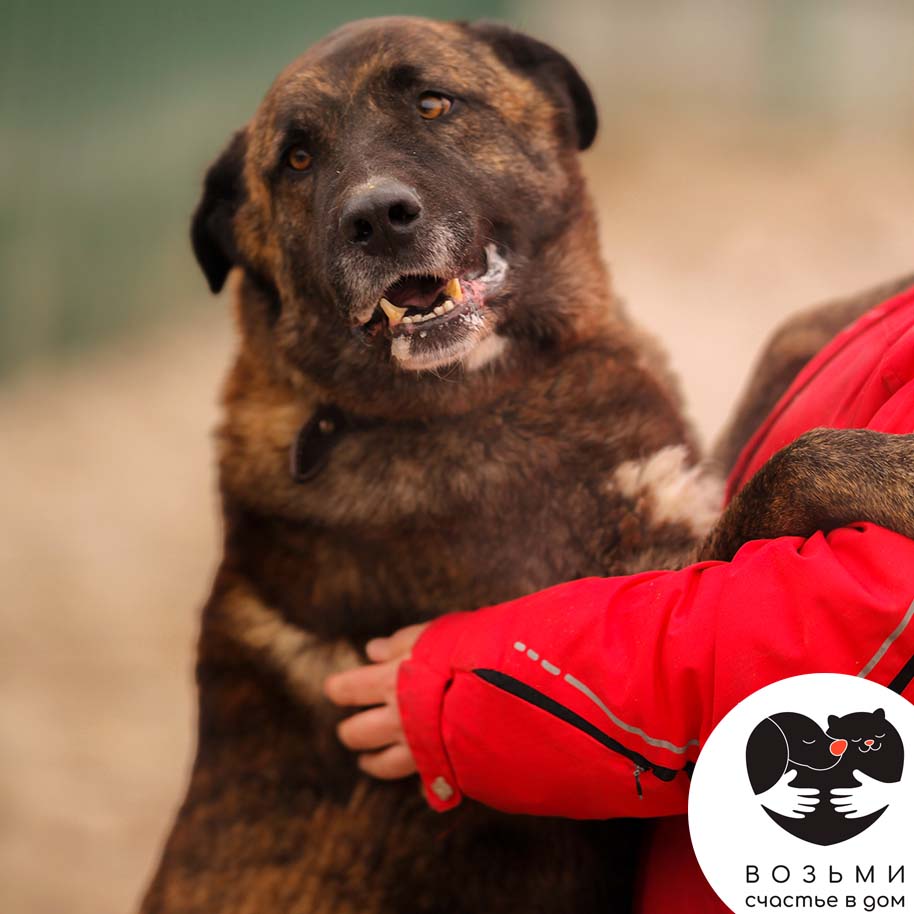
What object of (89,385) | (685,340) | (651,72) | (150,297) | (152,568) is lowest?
(152,568)

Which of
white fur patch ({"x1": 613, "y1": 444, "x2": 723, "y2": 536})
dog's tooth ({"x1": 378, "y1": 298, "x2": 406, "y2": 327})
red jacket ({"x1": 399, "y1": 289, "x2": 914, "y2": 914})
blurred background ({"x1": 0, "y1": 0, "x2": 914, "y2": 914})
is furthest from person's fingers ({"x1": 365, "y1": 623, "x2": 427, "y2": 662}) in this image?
blurred background ({"x1": 0, "y1": 0, "x2": 914, "y2": 914})

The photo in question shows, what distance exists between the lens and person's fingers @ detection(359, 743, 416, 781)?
5.51 ft

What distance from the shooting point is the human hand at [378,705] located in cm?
167

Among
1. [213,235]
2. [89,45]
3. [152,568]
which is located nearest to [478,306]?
[213,235]

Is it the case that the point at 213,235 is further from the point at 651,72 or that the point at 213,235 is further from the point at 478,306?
the point at 651,72

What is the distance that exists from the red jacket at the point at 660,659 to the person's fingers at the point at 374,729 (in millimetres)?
183

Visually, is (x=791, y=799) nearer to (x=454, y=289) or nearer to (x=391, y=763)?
(x=391, y=763)

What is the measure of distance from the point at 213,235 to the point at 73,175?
2.97 feet

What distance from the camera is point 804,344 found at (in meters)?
2.20

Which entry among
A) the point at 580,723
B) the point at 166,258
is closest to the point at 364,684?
the point at 580,723

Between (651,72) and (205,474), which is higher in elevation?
(651,72)

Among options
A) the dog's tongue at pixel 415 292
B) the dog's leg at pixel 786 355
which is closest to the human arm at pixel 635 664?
the dog's tongue at pixel 415 292

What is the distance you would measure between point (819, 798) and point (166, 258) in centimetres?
249

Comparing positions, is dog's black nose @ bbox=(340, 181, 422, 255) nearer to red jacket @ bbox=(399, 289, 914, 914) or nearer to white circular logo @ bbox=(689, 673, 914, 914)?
red jacket @ bbox=(399, 289, 914, 914)
